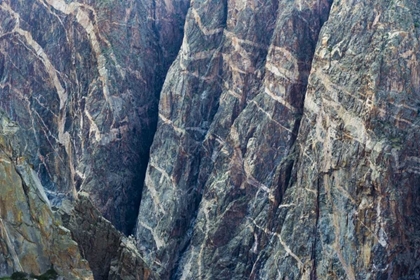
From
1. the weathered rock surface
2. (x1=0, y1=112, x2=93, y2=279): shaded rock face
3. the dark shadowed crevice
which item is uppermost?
the dark shadowed crevice

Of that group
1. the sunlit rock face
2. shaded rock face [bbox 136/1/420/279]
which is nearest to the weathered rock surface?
the sunlit rock face

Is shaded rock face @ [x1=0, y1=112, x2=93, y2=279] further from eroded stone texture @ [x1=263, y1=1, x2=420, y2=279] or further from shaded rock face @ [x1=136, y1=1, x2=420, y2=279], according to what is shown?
shaded rock face @ [x1=136, y1=1, x2=420, y2=279]

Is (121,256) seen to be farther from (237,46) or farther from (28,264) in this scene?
(237,46)

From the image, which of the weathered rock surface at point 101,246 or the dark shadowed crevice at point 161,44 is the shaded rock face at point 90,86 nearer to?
the dark shadowed crevice at point 161,44

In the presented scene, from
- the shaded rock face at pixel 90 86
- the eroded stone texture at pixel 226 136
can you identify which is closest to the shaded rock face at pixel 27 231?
the eroded stone texture at pixel 226 136

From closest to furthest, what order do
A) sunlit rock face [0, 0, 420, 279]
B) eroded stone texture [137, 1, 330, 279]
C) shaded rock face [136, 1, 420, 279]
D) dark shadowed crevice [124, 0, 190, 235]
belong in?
sunlit rock face [0, 0, 420, 279]
shaded rock face [136, 1, 420, 279]
eroded stone texture [137, 1, 330, 279]
dark shadowed crevice [124, 0, 190, 235]

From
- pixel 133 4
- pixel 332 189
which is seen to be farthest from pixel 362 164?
pixel 133 4

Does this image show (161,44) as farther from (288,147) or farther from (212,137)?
(288,147)
